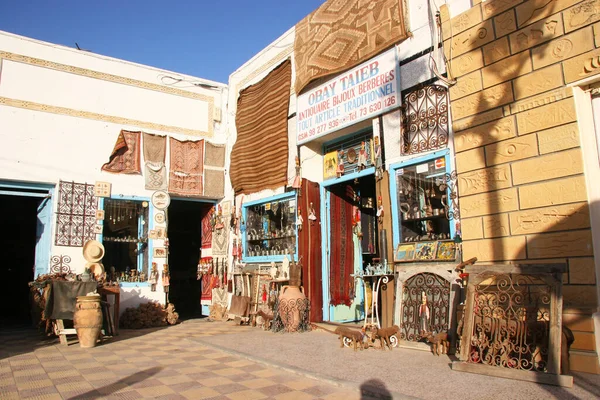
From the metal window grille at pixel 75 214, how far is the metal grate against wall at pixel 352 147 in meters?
5.27

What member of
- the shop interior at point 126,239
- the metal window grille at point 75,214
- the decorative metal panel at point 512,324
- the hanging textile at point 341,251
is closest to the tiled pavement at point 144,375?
the decorative metal panel at point 512,324

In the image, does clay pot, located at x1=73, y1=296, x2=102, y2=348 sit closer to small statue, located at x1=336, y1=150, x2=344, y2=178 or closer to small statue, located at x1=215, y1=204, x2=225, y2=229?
small statue, located at x1=215, y1=204, x2=225, y2=229

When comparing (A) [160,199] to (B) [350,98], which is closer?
(B) [350,98]

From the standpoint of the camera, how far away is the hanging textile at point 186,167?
34.9 feet

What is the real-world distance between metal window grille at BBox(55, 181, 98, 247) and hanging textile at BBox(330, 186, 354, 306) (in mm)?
5043

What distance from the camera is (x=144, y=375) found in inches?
187

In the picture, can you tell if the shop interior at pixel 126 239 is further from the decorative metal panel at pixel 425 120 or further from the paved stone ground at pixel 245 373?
the decorative metal panel at pixel 425 120

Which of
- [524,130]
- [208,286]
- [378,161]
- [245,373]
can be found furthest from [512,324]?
[208,286]

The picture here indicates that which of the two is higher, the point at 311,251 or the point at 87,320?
the point at 311,251

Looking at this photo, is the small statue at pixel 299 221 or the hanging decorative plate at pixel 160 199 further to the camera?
the hanging decorative plate at pixel 160 199

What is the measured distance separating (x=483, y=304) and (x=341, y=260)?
394 cm

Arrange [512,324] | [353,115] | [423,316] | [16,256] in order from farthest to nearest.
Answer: [16,256] → [353,115] → [423,316] → [512,324]

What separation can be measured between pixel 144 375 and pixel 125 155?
255 inches

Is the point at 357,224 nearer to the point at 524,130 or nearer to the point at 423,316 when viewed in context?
the point at 423,316
